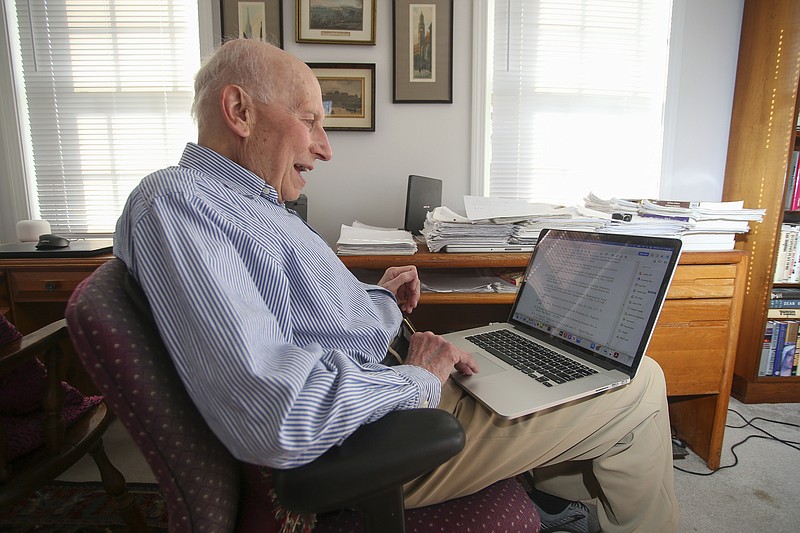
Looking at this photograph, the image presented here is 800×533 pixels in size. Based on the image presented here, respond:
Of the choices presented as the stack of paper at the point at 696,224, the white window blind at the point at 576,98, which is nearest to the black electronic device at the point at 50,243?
the white window blind at the point at 576,98

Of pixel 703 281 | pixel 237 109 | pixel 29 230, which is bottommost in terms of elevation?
pixel 703 281

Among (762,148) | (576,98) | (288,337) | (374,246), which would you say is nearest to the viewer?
(288,337)

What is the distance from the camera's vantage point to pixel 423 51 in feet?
6.15

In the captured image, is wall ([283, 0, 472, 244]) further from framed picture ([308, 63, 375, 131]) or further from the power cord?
the power cord

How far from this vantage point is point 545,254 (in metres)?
1.10

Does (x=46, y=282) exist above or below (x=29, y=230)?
below

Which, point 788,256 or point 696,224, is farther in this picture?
point 788,256

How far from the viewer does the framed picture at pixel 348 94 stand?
1854mm

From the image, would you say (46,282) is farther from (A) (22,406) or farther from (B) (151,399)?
(B) (151,399)

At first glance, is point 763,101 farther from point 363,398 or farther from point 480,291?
point 363,398

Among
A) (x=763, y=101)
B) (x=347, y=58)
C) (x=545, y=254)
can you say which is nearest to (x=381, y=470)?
(x=545, y=254)

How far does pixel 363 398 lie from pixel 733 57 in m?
2.56

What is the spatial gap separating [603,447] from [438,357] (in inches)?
15.4

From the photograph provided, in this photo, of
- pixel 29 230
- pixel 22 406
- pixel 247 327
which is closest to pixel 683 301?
pixel 247 327
